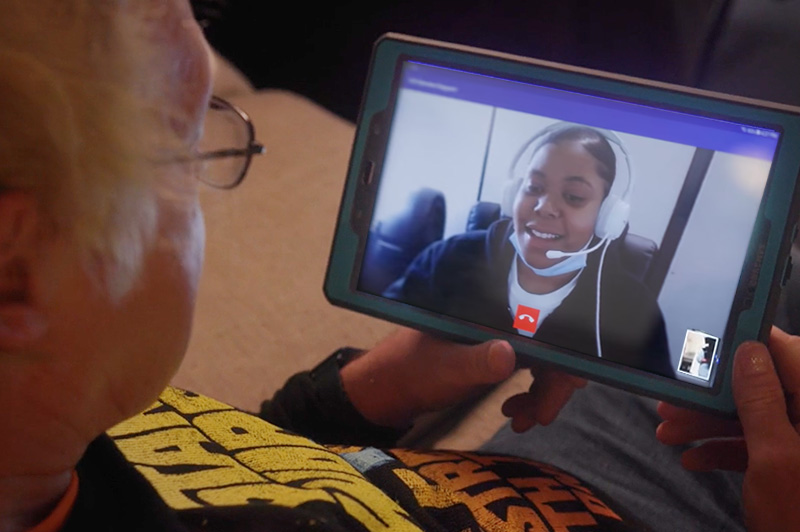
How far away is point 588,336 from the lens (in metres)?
0.59

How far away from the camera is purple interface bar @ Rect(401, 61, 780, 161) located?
0.55 m

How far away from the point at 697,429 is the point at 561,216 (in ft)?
0.79

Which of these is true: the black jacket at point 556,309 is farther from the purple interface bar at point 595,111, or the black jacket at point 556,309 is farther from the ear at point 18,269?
the ear at point 18,269

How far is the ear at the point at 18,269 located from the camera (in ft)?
0.95

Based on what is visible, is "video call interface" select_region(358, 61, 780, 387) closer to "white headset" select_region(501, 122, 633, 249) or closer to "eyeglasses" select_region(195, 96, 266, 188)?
"white headset" select_region(501, 122, 633, 249)

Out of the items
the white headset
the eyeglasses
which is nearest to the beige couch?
the eyeglasses

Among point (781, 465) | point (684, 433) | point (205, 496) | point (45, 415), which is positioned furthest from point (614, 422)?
point (45, 415)

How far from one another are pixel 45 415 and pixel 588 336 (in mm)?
430

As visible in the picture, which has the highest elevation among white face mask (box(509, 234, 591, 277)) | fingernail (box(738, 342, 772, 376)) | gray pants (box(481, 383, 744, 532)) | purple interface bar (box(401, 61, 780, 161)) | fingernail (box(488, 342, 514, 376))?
purple interface bar (box(401, 61, 780, 161))

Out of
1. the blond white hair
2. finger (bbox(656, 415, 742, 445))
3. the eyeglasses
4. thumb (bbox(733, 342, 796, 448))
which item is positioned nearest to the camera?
the blond white hair

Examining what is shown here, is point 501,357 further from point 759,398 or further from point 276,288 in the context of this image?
point 276,288

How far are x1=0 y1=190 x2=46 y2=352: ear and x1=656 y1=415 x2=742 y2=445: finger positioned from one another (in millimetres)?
550

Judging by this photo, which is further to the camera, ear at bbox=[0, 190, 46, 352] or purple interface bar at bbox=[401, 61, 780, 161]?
purple interface bar at bbox=[401, 61, 780, 161]

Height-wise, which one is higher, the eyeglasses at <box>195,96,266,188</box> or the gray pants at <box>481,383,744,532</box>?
→ the eyeglasses at <box>195,96,266,188</box>
